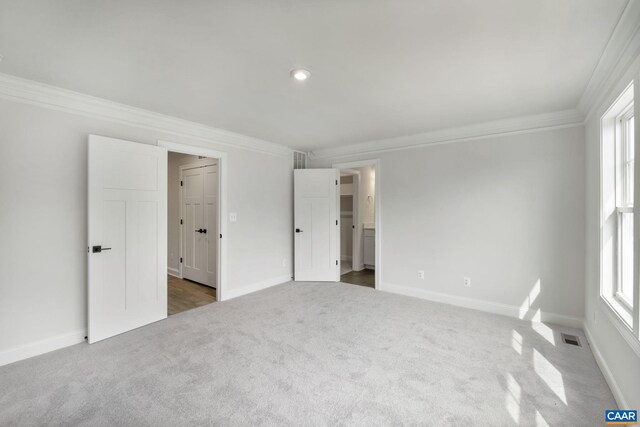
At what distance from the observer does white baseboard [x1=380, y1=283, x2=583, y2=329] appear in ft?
10.3

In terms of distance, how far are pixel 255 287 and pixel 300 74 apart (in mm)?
3291

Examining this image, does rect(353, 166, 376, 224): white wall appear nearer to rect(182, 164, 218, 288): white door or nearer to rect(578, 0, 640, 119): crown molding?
rect(182, 164, 218, 288): white door

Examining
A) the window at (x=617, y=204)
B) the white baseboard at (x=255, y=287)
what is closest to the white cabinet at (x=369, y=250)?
the white baseboard at (x=255, y=287)

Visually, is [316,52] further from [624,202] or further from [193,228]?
[193,228]

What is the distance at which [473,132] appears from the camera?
365 cm

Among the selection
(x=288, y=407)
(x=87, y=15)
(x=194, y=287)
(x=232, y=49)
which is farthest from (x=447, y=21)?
(x=194, y=287)

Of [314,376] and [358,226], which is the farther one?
[358,226]

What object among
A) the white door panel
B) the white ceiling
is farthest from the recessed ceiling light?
the white door panel

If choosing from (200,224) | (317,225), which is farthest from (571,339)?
(200,224)

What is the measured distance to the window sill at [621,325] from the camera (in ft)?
5.32

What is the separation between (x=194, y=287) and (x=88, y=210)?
2.36 meters

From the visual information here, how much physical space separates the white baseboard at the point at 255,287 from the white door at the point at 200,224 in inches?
26.4

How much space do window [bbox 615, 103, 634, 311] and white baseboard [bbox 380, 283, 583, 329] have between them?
43.4 inches

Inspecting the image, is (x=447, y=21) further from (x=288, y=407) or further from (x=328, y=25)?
(x=288, y=407)
